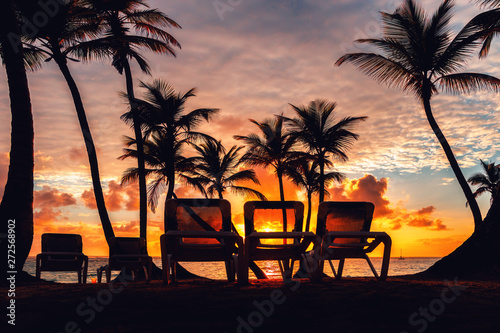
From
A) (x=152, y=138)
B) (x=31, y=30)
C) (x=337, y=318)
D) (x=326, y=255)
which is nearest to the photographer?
(x=337, y=318)

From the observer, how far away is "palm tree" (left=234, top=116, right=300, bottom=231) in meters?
22.1

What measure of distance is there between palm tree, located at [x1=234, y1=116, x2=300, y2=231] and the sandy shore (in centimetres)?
1810

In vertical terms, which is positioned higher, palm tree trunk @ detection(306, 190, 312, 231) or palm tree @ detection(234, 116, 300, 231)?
palm tree @ detection(234, 116, 300, 231)

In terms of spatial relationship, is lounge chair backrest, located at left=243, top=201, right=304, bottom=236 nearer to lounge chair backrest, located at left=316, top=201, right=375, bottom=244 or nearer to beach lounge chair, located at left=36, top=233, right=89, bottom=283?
lounge chair backrest, located at left=316, top=201, right=375, bottom=244

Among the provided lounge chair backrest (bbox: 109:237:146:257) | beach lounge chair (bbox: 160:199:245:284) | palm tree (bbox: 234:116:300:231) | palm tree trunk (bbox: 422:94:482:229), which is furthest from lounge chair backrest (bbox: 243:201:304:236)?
palm tree (bbox: 234:116:300:231)

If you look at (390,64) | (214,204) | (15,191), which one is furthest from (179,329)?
(390,64)

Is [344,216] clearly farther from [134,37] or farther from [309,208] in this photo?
[309,208]

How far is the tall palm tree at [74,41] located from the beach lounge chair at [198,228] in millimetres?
7761

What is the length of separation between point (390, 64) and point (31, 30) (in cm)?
1041

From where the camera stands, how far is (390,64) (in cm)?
1252

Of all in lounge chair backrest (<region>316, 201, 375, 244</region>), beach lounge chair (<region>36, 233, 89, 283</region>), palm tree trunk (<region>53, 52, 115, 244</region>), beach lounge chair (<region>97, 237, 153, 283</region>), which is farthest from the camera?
palm tree trunk (<region>53, 52, 115, 244</region>)

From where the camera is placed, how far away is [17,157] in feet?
23.3

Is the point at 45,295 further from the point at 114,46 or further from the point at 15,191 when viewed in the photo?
the point at 114,46

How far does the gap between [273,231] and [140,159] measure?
9520 mm
